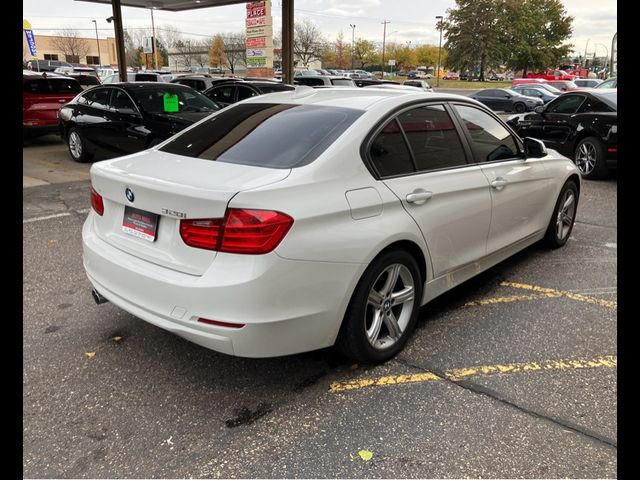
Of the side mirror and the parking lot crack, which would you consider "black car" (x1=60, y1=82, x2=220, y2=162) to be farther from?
the parking lot crack

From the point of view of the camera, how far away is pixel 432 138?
3719 mm

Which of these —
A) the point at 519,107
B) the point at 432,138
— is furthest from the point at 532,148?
the point at 519,107

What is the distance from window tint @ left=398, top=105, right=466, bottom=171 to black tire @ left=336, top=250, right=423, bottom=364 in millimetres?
699

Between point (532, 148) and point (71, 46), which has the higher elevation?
point (71, 46)

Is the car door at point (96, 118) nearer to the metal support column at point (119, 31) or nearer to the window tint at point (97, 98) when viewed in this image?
the window tint at point (97, 98)

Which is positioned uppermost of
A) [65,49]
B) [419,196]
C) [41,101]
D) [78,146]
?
[65,49]

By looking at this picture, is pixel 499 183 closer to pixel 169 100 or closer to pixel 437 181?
pixel 437 181

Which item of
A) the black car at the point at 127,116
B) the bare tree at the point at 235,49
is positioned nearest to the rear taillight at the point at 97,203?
the black car at the point at 127,116

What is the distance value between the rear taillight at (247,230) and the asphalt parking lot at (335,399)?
3.03ft

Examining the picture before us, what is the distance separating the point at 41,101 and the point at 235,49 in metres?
69.5

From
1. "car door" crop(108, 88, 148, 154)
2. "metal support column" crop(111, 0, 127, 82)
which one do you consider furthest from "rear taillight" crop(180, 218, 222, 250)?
"metal support column" crop(111, 0, 127, 82)

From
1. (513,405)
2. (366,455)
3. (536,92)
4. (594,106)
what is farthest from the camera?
(536,92)
